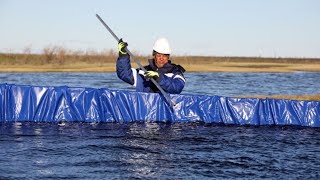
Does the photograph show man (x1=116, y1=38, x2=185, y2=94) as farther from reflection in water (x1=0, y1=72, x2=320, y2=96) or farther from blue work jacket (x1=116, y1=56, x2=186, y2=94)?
reflection in water (x1=0, y1=72, x2=320, y2=96)

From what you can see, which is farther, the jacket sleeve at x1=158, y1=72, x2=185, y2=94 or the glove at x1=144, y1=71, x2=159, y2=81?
the jacket sleeve at x1=158, y1=72, x2=185, y2=94

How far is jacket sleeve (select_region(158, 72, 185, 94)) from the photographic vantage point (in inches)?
388

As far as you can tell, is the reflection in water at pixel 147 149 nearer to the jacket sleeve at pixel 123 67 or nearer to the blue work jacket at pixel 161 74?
the blue work jacket at pixel 161 74

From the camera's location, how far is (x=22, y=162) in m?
6.82

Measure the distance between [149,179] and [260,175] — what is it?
4.44ft

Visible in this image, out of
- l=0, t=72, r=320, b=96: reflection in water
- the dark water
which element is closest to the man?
the dark water

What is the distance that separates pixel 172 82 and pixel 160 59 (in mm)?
455

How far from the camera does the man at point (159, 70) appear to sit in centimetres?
972

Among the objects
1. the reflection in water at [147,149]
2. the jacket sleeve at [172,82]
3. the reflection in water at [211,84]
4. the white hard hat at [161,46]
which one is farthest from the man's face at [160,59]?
the reflection in water at [211,84]

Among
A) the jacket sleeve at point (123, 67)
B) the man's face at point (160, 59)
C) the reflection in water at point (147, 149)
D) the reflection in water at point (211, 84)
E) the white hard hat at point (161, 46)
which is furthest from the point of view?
the reflection in water at point (211, 84)

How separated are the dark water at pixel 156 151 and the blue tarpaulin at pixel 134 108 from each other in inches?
8.9

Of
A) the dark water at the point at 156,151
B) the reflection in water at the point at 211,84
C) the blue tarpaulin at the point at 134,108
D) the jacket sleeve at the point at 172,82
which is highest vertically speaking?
the jacket sleeve at the point at 172,82

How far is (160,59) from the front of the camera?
32.7 feet

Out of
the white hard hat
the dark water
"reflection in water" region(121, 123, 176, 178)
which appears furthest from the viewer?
the white hard hat
